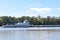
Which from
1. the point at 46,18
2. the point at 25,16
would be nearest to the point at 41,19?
the point at 46,18

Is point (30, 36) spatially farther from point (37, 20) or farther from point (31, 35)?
point (37, 20)

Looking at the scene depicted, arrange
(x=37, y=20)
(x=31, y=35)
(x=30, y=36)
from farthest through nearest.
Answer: (x=37, y=20)
(x=31, y=35)
(x=30, y=36)

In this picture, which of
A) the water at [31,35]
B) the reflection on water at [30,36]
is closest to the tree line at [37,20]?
the water at [31,35]

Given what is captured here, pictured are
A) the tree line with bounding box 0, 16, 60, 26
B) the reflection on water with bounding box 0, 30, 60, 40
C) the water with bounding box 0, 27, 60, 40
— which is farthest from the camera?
the tree line with bounding box 0, 16, 60, 26

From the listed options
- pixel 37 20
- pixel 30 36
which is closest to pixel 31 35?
pixel 30 36

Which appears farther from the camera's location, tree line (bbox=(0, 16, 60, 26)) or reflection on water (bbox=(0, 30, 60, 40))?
tree line (bbox=(0, 16, 60, 26))

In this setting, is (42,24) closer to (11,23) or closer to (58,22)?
(58,22)

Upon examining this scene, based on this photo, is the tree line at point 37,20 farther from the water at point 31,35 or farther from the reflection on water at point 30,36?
the reflection on water at point 30,36

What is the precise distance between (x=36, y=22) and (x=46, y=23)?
3.45 metres

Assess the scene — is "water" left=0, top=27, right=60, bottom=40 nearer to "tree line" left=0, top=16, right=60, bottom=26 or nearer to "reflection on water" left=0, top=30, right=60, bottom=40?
"reflection on water" left=0, top=30, right=60, bottom=40

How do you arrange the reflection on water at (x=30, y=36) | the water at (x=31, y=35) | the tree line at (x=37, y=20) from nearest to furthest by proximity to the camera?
the reflection on water at (x=30, y=36)
the water at (x=31, y=35)
the tree line at (x=37, y=20)

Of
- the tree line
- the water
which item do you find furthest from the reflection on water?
the tree line

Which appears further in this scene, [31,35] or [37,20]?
[37,20]

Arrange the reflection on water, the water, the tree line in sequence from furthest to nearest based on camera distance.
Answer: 1. the tree line
2. the water
3. the reflection on water
